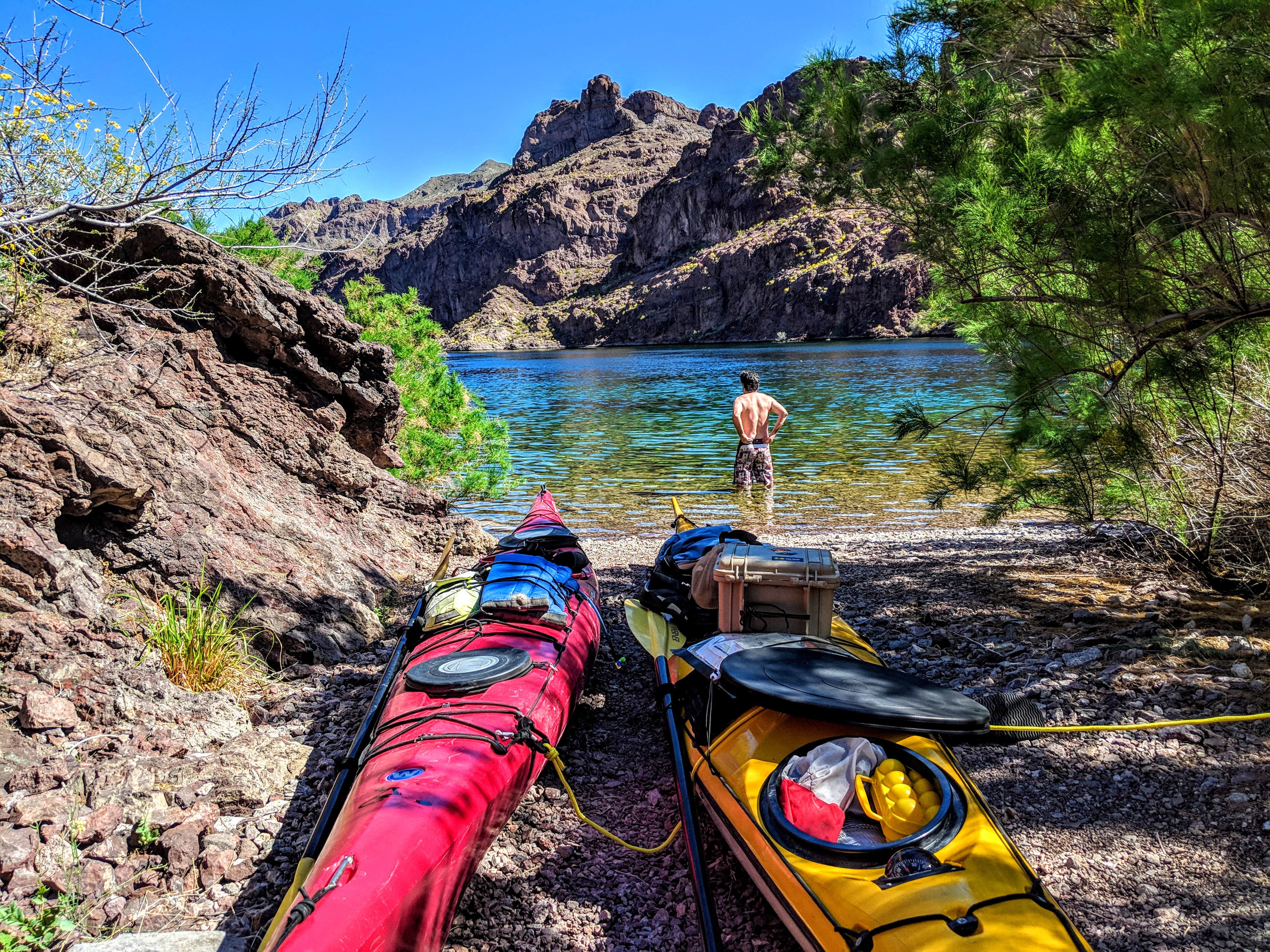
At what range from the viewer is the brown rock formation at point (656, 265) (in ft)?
295

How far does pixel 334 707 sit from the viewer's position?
4.20m

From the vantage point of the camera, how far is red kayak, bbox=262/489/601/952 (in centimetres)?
232

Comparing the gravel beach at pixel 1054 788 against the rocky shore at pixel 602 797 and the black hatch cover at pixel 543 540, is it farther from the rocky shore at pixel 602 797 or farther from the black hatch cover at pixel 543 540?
the black hatch cover at pixel 543 540

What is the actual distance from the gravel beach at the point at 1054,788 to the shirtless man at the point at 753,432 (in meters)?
5.23

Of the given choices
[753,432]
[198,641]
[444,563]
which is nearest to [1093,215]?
[444,563]

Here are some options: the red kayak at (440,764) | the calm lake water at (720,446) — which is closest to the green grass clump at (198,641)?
the red kayak at (440,764)

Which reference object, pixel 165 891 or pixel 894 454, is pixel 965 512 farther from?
pixel 165 891

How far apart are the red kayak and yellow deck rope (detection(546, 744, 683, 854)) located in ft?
0.32

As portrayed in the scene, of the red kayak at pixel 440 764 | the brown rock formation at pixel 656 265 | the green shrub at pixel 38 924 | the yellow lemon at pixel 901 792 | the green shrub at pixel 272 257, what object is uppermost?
the brown rock formation at pixel 656 265

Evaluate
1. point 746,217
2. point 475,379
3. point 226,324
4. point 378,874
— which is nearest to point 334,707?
point 378,874

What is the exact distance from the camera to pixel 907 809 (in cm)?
252

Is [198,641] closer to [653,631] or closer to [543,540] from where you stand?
[543,540]

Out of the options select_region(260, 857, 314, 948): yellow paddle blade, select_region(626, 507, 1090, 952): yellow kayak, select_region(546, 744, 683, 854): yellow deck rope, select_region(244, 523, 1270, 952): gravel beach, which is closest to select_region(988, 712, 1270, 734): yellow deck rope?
select_region(244, 523, 1270, 952): gravel beach

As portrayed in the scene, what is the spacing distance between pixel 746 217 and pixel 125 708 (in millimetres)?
130235
